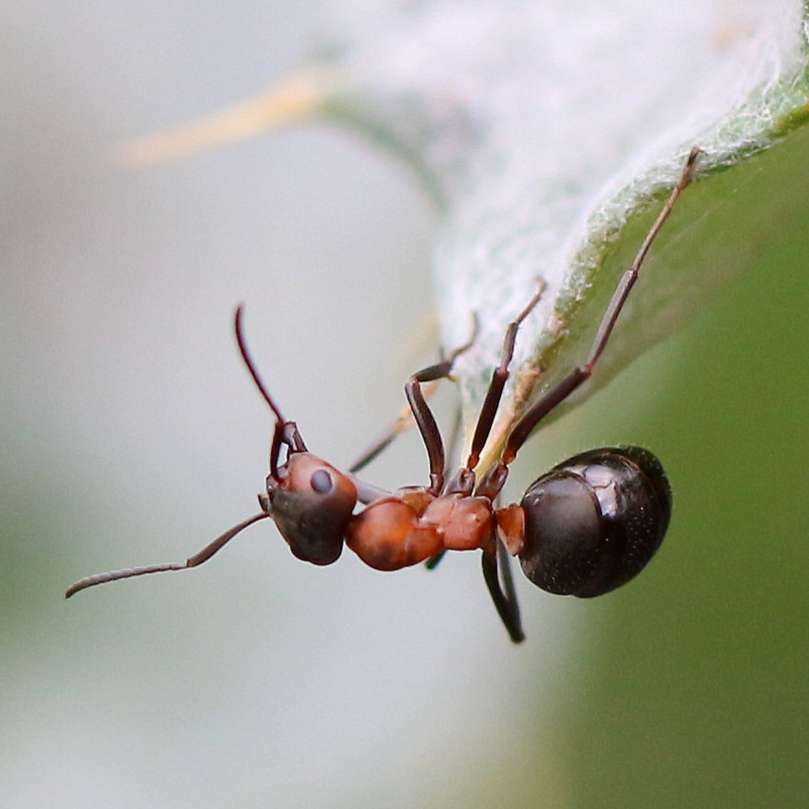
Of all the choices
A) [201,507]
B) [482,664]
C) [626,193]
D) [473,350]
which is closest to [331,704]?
[482,664]

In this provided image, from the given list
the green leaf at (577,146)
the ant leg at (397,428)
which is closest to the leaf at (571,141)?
the green leaf at (577,146)

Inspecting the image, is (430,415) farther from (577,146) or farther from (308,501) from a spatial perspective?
(577,146)

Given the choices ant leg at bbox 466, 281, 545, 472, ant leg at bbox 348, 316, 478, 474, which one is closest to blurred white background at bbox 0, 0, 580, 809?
ant leg at bbox 348, 316, 478, 474

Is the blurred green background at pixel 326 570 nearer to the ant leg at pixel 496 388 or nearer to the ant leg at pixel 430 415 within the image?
the ant leg at pixel 430 415

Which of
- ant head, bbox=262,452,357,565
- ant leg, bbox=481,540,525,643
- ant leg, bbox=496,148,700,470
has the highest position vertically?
ant head, bbox=262,452,357,565

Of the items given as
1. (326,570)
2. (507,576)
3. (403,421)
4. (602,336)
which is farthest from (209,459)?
(602,336)

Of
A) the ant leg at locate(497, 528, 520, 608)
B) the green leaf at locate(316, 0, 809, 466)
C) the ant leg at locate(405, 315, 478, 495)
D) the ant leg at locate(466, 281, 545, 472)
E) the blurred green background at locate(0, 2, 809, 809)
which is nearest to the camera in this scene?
the green leaf at locate(316, 0, 809, 466)

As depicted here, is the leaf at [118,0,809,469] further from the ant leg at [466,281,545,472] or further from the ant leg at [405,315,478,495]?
the ant leg at [405,315,478,495]
